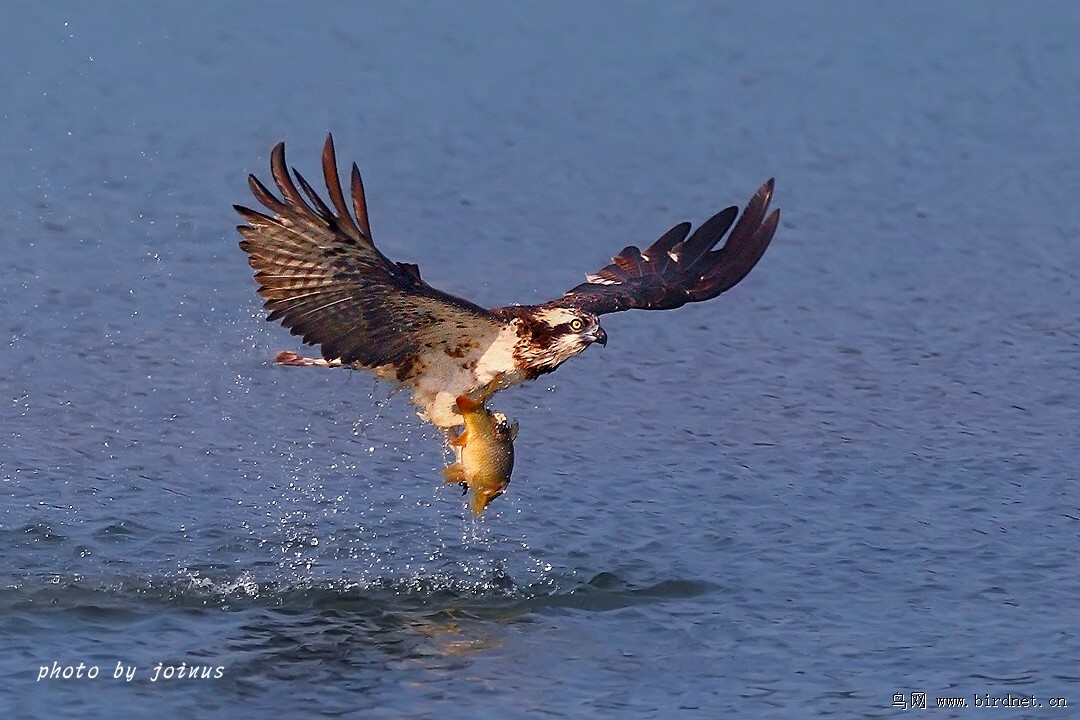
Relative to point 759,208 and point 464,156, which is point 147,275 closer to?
point 464,156

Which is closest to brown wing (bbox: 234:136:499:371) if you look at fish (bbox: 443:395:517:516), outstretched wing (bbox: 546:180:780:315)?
fish (bbox: 443:395:517:516)

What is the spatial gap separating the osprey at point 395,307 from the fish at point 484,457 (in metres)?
0.26

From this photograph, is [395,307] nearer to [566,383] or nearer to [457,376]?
[457,376]

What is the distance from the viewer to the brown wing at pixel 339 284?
8.43m

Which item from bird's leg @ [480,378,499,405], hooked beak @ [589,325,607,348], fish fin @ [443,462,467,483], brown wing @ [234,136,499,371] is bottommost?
fish fin @ [443,462,467,483]

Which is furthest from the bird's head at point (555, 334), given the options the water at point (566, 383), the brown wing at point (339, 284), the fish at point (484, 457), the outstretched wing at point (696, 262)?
the water at point (566, 383)

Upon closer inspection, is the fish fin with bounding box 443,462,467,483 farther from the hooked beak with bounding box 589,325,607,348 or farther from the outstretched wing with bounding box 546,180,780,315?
the outstretched wing with bounding box 546,180,780,315

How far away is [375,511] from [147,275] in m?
3.69

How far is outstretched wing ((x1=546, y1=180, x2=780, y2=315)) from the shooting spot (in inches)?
411

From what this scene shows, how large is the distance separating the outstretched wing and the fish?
1179 mm

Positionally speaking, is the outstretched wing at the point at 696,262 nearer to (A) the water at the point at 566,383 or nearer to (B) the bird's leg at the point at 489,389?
(B) the bird's leg at the point at 489,389

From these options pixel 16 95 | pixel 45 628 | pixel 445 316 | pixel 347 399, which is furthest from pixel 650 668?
pixel 16 95

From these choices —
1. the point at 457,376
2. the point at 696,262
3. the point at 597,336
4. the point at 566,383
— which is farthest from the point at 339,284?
the point at 566,383

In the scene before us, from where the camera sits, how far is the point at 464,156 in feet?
51.7
